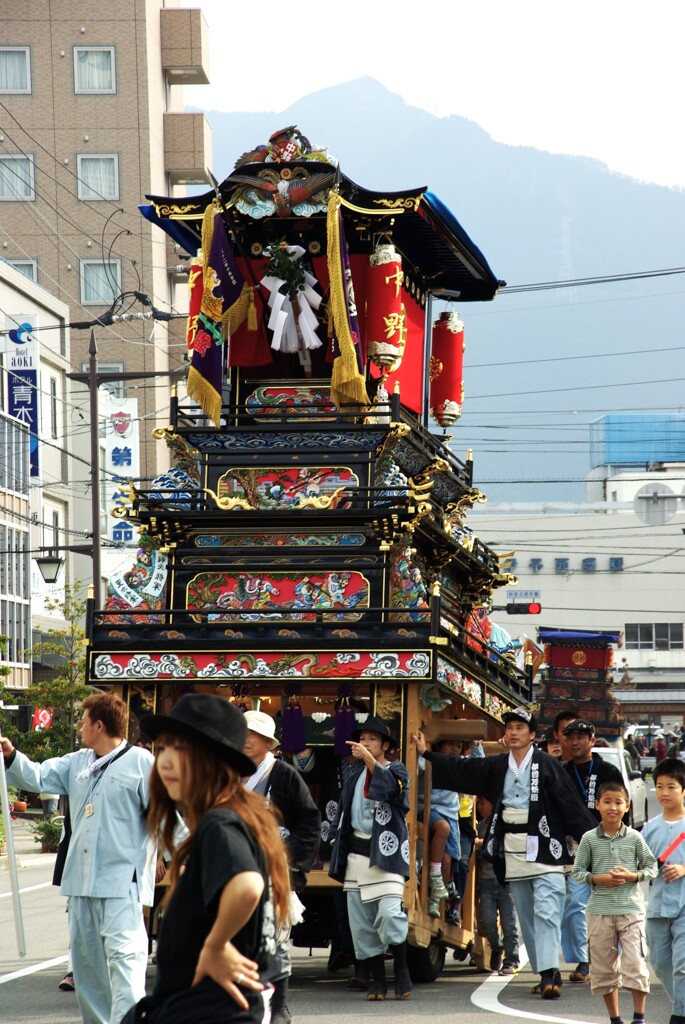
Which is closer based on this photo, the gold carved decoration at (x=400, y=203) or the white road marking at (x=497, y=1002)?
the white road marking at (x=497, y=1002)

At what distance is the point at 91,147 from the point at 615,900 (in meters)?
51.8

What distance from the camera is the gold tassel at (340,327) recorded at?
50.1 feet

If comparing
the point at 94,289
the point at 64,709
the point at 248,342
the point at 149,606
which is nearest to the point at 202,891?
the point at 149,606

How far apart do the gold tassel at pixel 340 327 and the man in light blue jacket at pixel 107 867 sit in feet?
23.3

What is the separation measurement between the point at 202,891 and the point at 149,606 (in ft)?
29.9

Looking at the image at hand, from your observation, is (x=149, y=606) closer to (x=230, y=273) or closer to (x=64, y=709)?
(x=230, y=273)

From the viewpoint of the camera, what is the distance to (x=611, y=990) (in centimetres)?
1016

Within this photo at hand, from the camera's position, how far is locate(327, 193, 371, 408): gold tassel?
15.3 meters

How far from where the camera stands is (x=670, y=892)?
10.1m

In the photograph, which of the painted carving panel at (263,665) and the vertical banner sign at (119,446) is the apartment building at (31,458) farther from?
the painted carving panel at (263,665)

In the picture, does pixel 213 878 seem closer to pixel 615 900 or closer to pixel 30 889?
pixel 615 900

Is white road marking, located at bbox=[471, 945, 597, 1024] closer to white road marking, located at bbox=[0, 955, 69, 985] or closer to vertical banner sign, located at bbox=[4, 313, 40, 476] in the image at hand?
white road marking, located at bbox=[0, 955, 69, 985]

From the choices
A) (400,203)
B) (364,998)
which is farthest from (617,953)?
(400,203)

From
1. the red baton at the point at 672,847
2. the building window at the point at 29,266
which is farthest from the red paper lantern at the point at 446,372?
the building window at the point at 29,266
